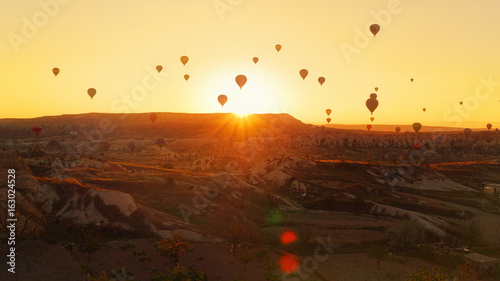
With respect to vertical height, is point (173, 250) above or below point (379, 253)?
above

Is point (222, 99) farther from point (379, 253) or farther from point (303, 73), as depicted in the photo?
point (379, 253)

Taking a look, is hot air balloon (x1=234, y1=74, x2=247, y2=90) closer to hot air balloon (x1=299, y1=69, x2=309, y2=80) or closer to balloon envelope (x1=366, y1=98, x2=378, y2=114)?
hot air balloon (x1=299, y1=69, x2=309, y2=80)

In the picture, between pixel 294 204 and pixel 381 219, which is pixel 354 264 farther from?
pixel 294 204

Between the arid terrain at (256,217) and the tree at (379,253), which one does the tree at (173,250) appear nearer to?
the arid terrain at (256,217)

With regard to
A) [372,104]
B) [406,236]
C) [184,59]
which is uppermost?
[184,59]

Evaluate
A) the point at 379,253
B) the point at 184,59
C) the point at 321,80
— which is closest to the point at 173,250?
the point at 379,253

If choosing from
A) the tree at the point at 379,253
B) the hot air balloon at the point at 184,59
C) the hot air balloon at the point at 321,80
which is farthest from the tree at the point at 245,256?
the hot air balloon at the point at 321,80

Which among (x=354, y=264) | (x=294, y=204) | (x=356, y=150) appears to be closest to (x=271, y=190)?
(x=294, y=204)

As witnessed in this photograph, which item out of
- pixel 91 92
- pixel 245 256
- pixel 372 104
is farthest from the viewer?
pixel 91 92

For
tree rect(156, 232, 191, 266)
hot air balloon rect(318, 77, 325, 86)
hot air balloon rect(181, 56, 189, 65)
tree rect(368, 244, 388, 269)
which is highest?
hot air balloon rect(181, 56, 189, 65)

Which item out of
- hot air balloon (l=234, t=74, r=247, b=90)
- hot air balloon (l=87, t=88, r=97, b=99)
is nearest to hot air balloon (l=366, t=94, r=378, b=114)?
hot air balloon (l=234, t=74, r=247, b=90)

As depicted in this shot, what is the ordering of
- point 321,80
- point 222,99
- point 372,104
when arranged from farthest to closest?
point 222,99
point 372,104
point 321,80
